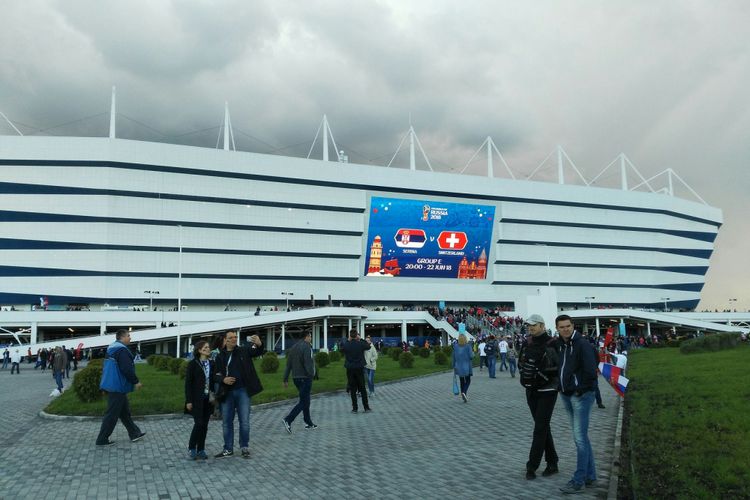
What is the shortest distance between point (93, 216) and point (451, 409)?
49266mm

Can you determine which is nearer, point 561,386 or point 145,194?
point 561,386

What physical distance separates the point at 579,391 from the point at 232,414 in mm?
4914

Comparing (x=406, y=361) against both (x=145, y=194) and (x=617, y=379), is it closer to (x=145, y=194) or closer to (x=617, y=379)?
(x=617, y=379)

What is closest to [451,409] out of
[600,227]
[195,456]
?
[195,456]

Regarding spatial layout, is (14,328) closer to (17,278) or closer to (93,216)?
(17,278)

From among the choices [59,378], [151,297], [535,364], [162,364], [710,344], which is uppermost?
[151,297]

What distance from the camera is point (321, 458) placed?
800 centimetres

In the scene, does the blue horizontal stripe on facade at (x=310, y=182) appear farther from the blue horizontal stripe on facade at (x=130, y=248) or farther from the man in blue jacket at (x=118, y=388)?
the man in blue jacket at (x=118, y=388)

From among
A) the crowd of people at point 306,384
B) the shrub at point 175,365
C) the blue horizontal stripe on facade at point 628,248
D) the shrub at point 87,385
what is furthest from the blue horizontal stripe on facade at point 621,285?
the crowd of people at point 306,384

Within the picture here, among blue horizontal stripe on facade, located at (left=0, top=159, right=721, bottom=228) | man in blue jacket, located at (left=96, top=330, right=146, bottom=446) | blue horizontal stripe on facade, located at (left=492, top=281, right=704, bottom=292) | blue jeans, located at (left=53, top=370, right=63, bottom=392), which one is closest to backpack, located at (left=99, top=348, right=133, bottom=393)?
man in blue jacket, located at (left=96, top=330, right=146, bottom=446)

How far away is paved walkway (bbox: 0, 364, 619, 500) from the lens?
21.0ft

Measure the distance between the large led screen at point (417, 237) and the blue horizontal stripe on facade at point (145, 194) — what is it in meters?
3.14

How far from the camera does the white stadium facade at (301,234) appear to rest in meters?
51.8

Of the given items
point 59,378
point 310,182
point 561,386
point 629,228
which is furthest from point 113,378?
point 629,228
